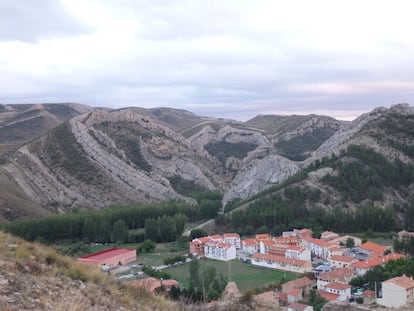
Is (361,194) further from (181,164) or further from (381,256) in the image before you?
(181,164)

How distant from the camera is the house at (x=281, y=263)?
133 feet

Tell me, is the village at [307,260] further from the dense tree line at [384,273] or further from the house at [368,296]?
the dense tree line at [384,273]

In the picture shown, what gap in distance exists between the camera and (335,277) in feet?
112

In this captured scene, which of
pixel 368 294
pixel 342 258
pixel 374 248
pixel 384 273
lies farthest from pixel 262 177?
pixel 368 294

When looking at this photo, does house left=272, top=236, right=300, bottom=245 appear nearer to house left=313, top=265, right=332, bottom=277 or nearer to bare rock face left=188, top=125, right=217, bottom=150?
house left=313, top=265, right=332, bottom=277

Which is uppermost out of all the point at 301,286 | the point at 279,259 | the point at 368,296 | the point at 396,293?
the point at 396,293

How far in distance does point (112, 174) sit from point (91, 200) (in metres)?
8.65

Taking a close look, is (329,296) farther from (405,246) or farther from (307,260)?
(405,246)

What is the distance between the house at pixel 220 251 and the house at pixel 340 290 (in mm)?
15032

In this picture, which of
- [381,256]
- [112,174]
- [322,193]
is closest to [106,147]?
[112,174]

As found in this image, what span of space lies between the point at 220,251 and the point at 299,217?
1710 centimetres

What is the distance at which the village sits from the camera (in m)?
28.5

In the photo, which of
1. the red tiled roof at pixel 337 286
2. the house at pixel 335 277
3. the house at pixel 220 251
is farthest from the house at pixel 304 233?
the red tiled roof at pixel 337 286

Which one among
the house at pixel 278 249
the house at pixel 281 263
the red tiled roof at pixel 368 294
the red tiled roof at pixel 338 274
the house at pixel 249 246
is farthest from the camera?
the house at pixel 249 246
